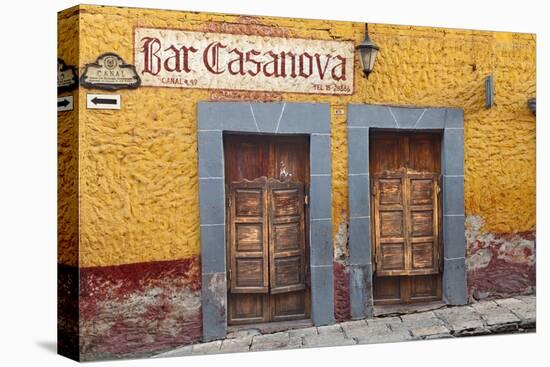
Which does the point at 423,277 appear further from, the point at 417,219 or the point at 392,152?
the point at 392,152

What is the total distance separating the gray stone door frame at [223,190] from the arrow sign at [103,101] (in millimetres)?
786

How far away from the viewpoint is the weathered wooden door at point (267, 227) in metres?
8.37

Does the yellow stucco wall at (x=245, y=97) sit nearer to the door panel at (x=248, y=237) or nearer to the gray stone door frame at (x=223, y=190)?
the gray stone door frame at (x=223, y=190)

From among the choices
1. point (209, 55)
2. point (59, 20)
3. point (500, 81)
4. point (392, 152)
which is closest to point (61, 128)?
point (59, 20)

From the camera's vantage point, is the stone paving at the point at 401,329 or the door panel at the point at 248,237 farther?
the door panel at the point at 248,237

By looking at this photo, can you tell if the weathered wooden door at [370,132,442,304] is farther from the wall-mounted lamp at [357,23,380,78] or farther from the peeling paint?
the wall-mounted lamp at [357,23,380,78]

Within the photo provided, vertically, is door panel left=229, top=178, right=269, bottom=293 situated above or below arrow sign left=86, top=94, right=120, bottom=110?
below

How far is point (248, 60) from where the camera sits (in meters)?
8.29

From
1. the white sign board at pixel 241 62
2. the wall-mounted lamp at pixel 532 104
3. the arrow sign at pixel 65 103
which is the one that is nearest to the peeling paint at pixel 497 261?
the wall-mounted lamp at pixel 532 104

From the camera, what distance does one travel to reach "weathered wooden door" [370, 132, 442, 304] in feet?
29.1

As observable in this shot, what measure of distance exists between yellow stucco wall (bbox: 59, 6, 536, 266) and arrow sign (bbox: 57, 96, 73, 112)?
19 centimetres

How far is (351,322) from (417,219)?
1253 mm

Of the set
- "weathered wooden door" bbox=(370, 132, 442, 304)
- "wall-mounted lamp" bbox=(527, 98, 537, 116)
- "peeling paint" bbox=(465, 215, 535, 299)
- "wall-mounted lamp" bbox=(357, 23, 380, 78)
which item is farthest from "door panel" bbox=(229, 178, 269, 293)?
"wall-mounted lamp" bbox=(527, 98, 537, 116)

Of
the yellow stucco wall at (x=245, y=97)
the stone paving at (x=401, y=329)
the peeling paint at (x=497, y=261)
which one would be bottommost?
the stone paving at (x=401, y=329)
